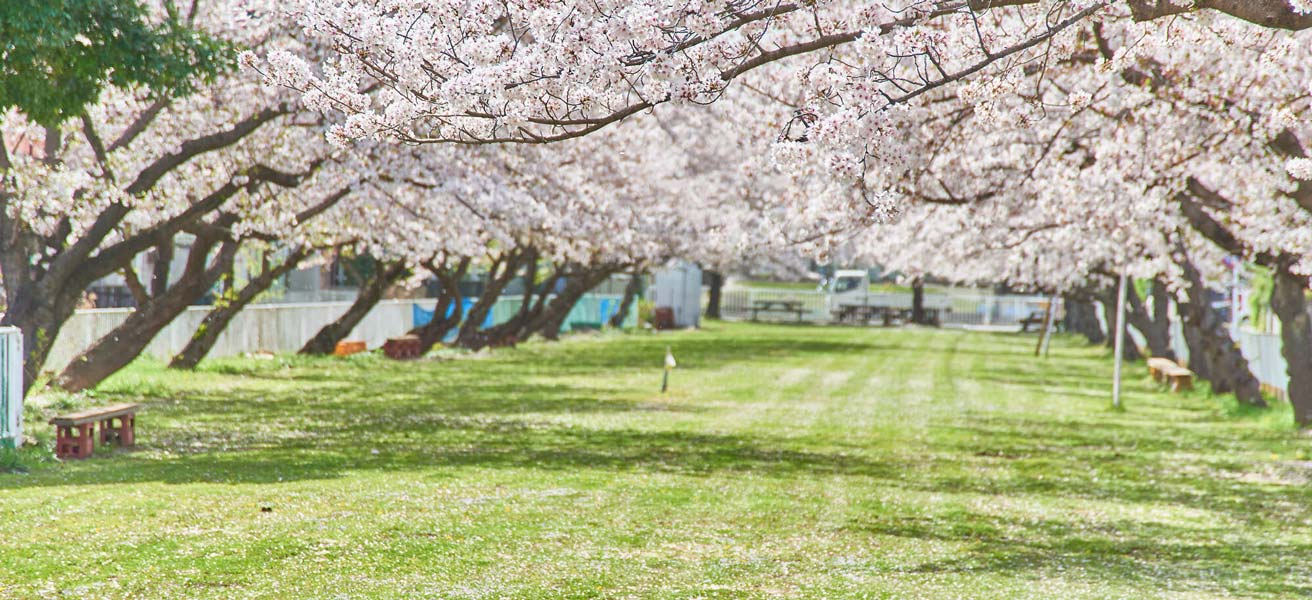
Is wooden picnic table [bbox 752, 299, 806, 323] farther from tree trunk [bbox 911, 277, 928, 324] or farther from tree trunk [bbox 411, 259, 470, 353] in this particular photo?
tree trunk [bbox 411, 259, 470, 353]

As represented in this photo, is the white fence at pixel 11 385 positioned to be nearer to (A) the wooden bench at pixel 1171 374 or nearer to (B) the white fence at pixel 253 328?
(B) the white fence at pixel 253 328

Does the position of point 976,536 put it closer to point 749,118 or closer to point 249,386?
point 749,118

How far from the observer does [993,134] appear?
14.8m

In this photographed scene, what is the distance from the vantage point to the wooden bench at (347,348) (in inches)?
1228

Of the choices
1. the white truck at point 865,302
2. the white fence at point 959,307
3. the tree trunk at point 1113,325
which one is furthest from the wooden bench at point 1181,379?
the white fence at point 959,307

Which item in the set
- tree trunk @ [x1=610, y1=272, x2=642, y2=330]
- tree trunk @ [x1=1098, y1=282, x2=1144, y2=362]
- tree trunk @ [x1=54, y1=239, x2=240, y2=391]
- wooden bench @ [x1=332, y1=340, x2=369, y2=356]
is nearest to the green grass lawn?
tree trunk @ [x1=54, y1=239, x2=240, y2=391]

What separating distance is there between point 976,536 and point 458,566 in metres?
4.25

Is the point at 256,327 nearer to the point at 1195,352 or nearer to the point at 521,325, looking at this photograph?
the point at 521,325

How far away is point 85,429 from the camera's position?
516 inches

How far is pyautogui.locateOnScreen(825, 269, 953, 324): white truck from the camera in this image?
68250 millimetres

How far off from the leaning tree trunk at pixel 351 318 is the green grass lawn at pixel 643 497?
18.2ft

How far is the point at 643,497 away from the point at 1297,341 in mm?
11241

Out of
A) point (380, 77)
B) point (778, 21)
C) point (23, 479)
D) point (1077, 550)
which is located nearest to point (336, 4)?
point (380, 77)

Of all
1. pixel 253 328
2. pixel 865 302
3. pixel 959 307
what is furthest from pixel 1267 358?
pixel 865 302
